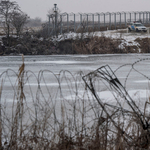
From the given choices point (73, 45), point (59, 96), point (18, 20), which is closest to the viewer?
point (59, 96)

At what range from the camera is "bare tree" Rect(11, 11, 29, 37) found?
25781mm

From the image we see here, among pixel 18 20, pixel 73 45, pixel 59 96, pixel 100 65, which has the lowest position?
pixel 59 96

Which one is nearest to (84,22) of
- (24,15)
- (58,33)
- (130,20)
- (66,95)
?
(58,33)

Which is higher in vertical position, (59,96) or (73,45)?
(73,45)

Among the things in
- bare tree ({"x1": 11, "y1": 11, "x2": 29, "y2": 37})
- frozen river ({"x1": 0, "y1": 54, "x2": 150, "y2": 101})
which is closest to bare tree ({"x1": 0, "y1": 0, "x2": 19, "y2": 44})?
bare tree ({"x1": 11, "y1": 11, "x2": 29, "y2": 37})

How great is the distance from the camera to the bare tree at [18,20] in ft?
84.6

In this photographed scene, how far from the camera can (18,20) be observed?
85.5 feet

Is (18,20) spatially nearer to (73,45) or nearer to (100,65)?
(73,45)

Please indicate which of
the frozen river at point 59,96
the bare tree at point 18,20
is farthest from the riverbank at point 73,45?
the frozen river at point 59,96

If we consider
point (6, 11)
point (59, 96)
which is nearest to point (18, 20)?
point (6, 11)

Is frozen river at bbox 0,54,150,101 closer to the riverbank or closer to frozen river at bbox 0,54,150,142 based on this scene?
frozen river at bbox 0,54,150,142

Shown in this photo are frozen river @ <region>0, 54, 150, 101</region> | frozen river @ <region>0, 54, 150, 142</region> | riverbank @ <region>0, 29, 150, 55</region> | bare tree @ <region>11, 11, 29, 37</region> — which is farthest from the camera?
bare tree @ <region>11, 11, 29, 37</region>

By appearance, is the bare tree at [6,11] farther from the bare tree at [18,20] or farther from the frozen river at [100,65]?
the frozen river at [100,65]

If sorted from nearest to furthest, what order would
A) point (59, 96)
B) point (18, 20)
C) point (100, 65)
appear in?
1. point (59, 96)
2. point (100, 65)
3. point (18, 20)
